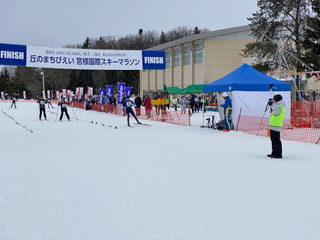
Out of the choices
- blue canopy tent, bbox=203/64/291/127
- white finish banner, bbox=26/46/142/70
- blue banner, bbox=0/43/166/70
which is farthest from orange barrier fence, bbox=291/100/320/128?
white finish banner, bbox=26/46/142/70

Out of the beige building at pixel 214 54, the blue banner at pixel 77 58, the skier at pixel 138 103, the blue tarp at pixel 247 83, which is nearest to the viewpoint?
the blue tarp at pixel 247 83

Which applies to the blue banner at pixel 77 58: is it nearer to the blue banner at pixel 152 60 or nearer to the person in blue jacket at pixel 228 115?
the blue banner at pixel 152 60

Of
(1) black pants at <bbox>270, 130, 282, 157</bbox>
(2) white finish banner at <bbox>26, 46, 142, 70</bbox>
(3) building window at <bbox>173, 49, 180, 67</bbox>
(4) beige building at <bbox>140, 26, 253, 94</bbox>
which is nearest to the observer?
(1) black pants at <bbox>270, 130, 282, 157</bbox>

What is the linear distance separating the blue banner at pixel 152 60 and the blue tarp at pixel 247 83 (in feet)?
13.6

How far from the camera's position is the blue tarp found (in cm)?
1664

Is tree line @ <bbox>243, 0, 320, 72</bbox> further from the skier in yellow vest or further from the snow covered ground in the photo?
the snow covered ground

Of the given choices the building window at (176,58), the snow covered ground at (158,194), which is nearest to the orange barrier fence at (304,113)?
the snow covered ground at (158,194)

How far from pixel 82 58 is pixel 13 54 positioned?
11.3ft

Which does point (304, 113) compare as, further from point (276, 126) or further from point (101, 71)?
point (101, 71)

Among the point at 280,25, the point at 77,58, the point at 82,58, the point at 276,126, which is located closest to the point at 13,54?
the point at 77,58

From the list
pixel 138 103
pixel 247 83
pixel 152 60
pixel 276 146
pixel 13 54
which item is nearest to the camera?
pixel 276 146

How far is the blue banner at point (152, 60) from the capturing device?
20875mm

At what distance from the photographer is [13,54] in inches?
710

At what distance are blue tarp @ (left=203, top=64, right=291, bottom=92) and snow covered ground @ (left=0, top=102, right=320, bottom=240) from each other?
6.47 m
